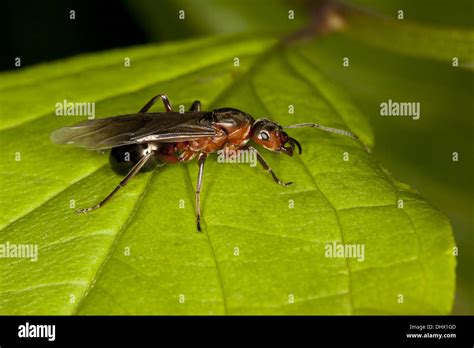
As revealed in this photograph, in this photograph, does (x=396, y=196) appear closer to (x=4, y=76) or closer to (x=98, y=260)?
(x=98, y=260)

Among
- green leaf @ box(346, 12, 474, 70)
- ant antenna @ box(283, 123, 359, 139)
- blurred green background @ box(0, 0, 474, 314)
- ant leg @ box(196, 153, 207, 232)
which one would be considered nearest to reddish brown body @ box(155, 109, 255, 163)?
ant leg @ box(196, 153, 207, 232)

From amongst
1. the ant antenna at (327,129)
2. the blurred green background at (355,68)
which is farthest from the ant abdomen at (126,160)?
the blurred green background at (355,68)

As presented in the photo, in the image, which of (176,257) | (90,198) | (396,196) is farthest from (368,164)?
(90,198)

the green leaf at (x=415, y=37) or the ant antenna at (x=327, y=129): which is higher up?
the green leaf at (x=415, y=37)

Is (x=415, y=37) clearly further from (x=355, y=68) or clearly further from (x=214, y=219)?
(x=214, y=219)

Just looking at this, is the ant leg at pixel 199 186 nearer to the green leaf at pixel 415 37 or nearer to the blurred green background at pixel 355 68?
the green leaf at pixel 415 37

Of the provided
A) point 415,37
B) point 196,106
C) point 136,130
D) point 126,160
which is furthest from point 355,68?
point 126,160
